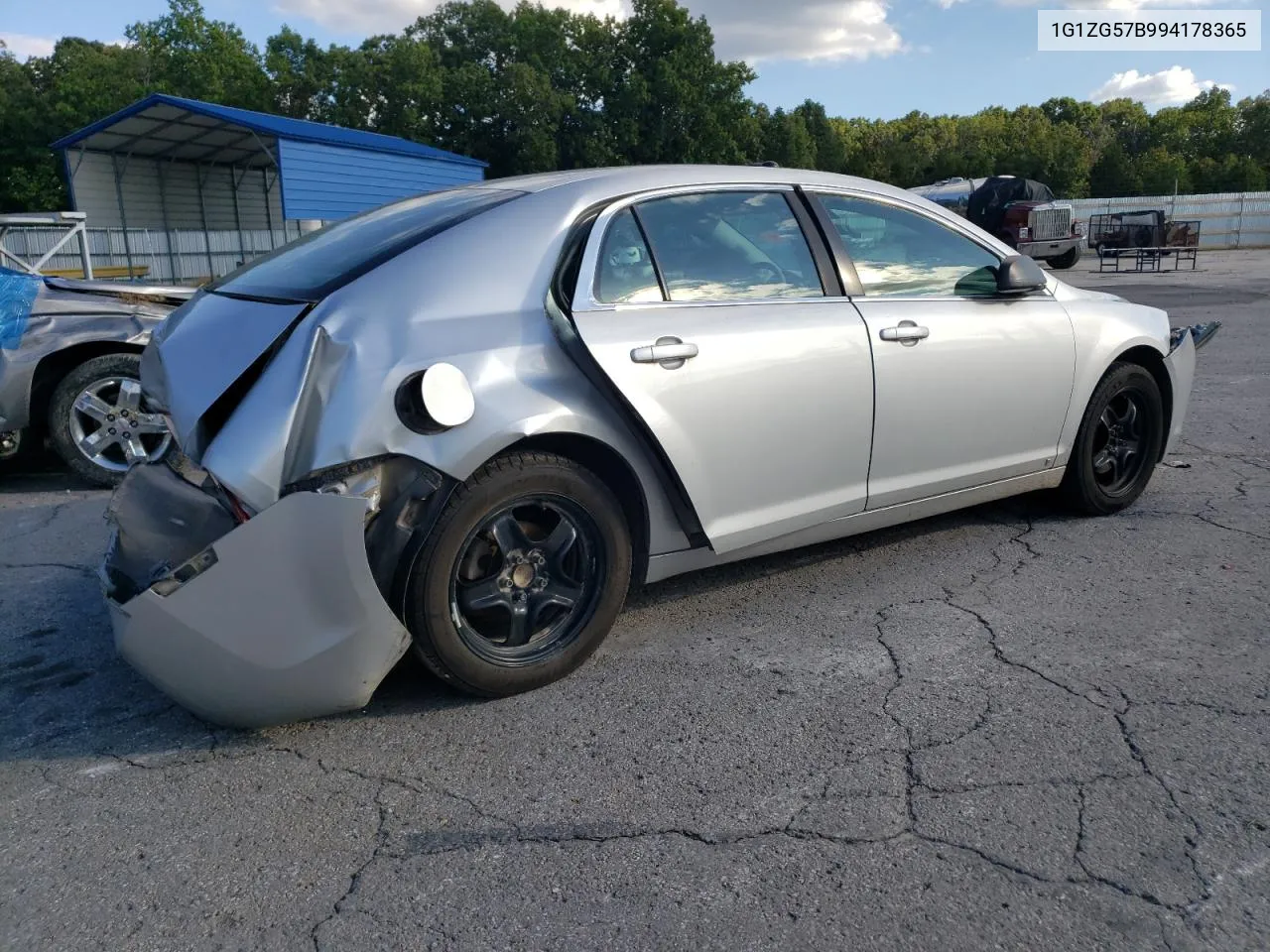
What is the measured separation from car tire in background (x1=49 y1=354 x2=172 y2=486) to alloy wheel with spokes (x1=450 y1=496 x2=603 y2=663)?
11.0 ft

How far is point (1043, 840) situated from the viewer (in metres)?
2.44

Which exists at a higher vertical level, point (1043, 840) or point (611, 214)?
point (611, 214)

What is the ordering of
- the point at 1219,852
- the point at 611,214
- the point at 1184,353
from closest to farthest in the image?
the point at 1219,852
the point at 611,214
the point at 1184,353

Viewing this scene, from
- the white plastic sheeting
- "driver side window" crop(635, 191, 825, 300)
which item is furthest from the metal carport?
the white plastic sheeting

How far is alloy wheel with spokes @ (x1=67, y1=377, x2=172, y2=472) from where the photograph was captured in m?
5.75

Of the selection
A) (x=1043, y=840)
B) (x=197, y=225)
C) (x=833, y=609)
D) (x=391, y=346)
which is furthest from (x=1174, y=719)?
(x=197, y=225)

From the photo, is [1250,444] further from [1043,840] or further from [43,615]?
[43,615]

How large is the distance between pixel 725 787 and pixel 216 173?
34.7 m

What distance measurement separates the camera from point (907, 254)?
162 inches

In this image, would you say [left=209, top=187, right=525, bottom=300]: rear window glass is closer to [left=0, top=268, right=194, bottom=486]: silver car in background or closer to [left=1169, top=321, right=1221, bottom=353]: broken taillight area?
[left=0, top=268, right=194, bottom=486]: silver car in background

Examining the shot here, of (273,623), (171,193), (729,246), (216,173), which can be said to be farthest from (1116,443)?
(216,173)

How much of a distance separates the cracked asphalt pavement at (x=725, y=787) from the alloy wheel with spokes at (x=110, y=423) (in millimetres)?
1918

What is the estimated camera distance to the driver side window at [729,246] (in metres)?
3.51

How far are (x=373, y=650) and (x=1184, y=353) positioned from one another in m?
4.18
